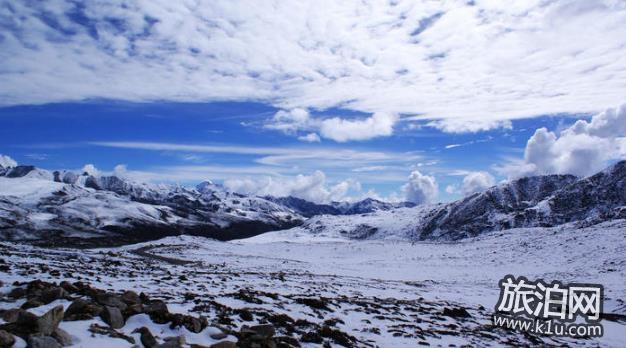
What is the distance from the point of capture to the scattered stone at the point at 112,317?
12.5 m

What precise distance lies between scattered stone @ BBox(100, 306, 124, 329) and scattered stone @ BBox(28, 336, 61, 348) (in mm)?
2262

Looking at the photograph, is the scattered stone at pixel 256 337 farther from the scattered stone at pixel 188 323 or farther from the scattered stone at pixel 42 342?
the scattered stone at pixel 42 342

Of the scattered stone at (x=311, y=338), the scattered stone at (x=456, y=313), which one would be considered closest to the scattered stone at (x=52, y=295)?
the scattered stone at (x=311, y=338)

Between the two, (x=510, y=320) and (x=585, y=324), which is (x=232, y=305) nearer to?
(x=510, y=320)

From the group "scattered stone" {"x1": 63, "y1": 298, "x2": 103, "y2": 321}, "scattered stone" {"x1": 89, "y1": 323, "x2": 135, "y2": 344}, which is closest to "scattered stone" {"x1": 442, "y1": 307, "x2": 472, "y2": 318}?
"scattered stone" {"x1": 89, "y1": 323, "x2": 135, "y2": 344}

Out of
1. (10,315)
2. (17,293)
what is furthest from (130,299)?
(10,315)

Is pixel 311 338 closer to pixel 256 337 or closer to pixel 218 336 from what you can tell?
pixel 256 337

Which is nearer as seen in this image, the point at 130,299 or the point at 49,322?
the point at 49,322

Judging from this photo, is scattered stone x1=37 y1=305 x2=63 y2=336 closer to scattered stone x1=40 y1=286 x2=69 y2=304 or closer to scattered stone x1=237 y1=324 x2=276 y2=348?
scattered stone x1=40 y1=286 x2=69 y2=304

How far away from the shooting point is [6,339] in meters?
9.89

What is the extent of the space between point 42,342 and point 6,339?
759 mm

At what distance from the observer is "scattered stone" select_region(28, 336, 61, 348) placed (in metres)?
9.91

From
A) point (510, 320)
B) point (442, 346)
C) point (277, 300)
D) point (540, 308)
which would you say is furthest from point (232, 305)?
point (540, 308)

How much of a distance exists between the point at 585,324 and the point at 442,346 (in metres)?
12.1
